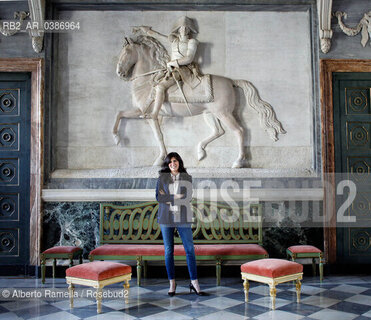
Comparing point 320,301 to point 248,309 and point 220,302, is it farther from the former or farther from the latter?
point 220,302

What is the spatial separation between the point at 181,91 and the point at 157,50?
75cm

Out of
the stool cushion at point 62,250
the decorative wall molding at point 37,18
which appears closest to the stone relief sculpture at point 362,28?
the decorative wall molding at point 37,18

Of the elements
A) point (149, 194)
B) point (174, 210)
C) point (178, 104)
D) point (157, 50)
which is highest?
point (157, 50)

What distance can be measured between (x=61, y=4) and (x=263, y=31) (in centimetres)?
312

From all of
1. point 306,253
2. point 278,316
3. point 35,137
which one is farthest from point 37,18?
point 278,316

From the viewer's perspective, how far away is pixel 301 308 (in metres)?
4.16

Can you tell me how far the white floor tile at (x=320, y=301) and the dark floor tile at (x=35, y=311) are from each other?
103 inches

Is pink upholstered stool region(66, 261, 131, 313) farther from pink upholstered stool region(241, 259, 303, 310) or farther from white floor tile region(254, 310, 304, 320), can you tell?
white floor tile region(254, 310, 304, 320)

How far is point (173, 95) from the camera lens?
614cm

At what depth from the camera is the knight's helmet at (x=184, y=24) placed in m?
6.16

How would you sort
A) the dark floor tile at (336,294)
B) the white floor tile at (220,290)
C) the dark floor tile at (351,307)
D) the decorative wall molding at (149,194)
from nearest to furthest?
the dark floor tile at (351,307), the dark floor tile at (336,294), the white floor tile at (220,290), the decorative wall molding at (149,194)

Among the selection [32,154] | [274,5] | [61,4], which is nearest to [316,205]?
[274,5]

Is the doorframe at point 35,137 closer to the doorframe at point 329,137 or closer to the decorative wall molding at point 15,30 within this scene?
the decorative wall molding at point 15,30

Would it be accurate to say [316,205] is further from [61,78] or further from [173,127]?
[61,78]
